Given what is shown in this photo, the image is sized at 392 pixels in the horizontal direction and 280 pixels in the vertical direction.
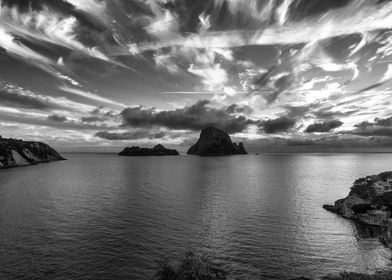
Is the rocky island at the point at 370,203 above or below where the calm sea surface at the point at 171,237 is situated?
above

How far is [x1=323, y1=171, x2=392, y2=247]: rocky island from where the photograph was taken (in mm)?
53375

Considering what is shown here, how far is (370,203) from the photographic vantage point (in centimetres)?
5781

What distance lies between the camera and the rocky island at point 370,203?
175ft

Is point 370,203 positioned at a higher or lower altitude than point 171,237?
higher

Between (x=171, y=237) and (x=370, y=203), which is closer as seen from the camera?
(x=171, y=237)

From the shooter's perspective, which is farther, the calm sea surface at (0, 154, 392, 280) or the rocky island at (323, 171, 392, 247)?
the rocky island at (323, 171, 392, 247)

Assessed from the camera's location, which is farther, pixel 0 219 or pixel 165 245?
pixel 0 219

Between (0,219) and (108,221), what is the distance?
2256 centimetres

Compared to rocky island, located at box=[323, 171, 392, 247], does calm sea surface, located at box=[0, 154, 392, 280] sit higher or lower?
lower

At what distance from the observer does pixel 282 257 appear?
35.0m

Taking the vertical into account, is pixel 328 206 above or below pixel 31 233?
above

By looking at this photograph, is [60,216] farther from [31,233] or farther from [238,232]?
[238,232]

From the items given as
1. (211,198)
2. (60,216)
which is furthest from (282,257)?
(60,216)

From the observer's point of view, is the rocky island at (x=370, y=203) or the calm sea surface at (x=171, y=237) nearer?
the calm sea surface at (x=171, y=237)
